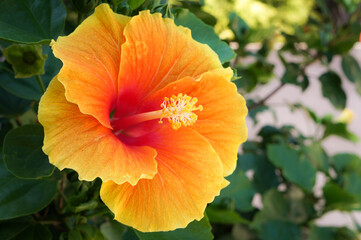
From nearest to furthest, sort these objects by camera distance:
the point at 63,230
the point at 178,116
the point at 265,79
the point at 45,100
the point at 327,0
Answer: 1. the point at 45,100
2. the point at 178,116
3. the point at 63,230
4. the point at 265,79
5. the point at 327,0

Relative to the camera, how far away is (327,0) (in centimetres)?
676

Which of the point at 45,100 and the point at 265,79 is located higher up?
the point at 45,100

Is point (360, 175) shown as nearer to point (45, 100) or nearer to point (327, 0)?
point (45, 100)

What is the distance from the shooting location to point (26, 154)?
2.31ft

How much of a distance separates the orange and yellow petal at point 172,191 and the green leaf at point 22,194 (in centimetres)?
25

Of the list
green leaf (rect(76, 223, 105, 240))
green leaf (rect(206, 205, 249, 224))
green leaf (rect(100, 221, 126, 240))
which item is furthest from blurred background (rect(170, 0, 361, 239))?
green leaf (rect(76, 223, 105, 240))

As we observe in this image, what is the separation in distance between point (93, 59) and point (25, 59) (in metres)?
0.25

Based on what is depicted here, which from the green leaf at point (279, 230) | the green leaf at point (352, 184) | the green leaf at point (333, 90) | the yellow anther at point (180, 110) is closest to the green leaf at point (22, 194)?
the yellow anther at point (180, 110)

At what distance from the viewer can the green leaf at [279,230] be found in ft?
4.94

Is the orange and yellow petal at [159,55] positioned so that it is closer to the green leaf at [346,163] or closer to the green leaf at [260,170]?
the green leaf at [260,170]

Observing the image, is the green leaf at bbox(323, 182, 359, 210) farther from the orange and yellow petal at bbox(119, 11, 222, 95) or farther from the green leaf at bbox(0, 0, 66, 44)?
the green leaf at bbox(0, 0, 66, 44)

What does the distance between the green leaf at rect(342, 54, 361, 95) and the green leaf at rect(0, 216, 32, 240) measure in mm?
1415

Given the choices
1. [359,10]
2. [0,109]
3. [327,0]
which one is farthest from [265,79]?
[327,0]

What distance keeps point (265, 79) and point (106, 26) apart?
1.31 m
